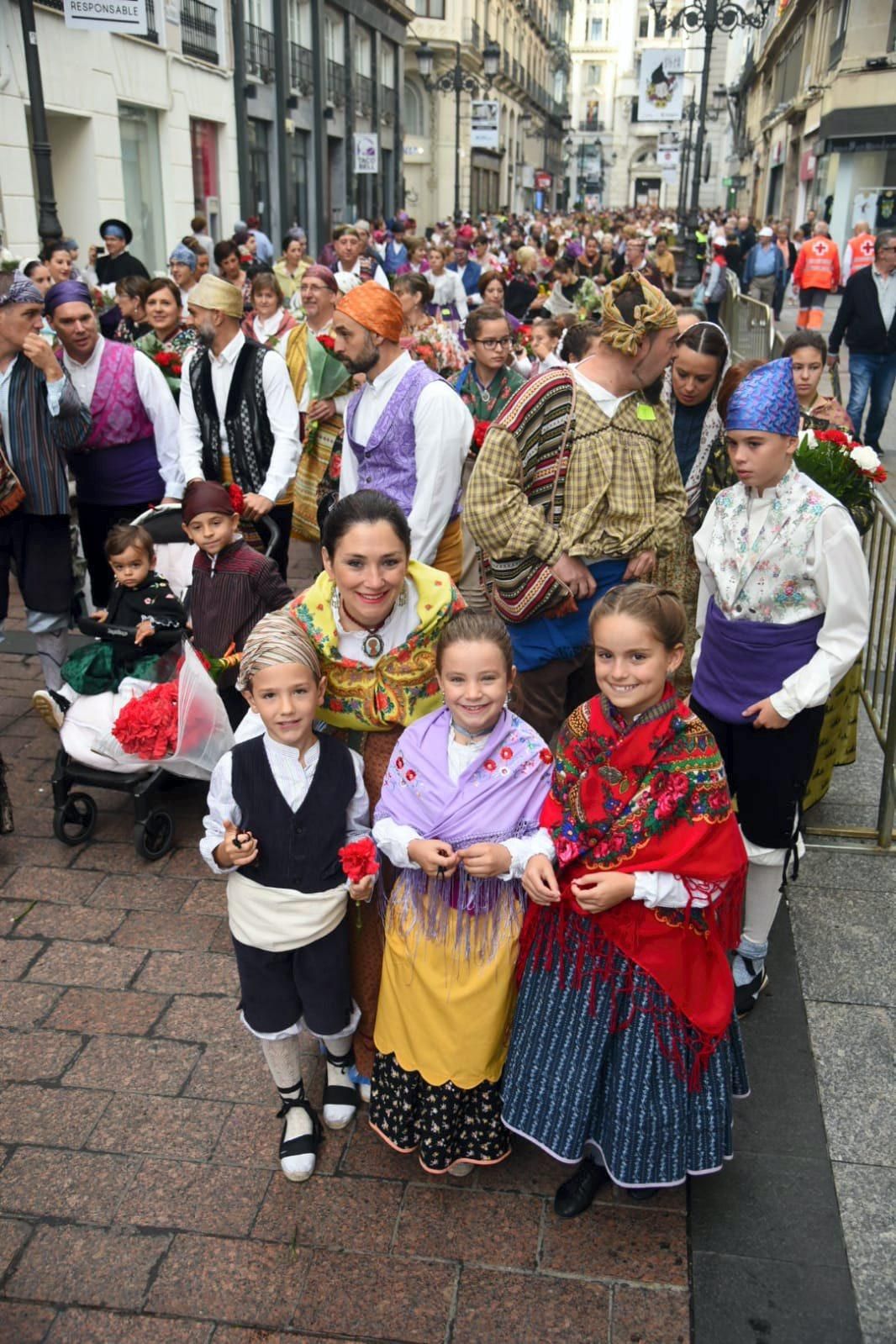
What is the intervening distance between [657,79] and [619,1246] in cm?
3048

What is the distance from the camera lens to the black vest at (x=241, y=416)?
555 centimetres

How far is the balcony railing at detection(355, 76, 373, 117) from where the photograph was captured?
121 ft

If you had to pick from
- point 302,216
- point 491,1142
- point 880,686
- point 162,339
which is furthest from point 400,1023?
point 302,216

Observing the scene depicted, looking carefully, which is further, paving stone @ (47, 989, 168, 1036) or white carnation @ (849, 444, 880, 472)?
white carnation @ (849, 444, 880, 472)

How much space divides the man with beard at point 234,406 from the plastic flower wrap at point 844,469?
2.47 metres

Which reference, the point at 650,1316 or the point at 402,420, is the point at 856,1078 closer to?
the point at 650,1316

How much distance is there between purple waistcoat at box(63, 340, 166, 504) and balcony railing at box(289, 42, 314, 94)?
27.3m

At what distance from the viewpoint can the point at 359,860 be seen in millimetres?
2822

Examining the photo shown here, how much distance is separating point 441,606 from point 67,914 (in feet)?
6.98

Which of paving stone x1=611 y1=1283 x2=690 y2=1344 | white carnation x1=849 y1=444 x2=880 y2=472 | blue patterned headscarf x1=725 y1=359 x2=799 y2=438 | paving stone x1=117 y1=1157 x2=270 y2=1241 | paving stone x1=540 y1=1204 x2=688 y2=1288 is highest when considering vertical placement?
blue patterned headscarf x1=725 y1=359 x2=799 y2=438

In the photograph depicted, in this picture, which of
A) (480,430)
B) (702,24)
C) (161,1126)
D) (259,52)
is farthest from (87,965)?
(259,52)

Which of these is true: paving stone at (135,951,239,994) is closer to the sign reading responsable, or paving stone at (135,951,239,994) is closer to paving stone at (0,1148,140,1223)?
paving stone at (0,1148,140,1223)

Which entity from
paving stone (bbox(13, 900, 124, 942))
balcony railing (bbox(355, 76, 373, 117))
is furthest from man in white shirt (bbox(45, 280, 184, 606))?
balcony railing (bbox(355, 76, 373, 117))

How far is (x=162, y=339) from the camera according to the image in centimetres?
754
